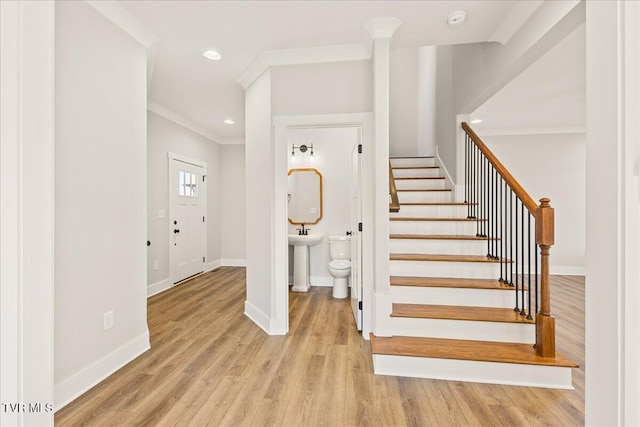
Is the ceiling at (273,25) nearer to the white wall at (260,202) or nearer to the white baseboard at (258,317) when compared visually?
the white wall at (260,202)

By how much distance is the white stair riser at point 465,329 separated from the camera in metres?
2.17

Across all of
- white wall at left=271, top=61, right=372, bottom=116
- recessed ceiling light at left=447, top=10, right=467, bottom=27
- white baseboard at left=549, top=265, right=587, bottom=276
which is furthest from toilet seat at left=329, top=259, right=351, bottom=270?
white baseboard at left=549, top=265, right=587, bottom=276

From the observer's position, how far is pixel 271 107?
2.81m

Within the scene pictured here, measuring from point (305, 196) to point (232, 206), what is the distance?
6.64 ft

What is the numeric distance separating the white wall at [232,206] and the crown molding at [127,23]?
322 centimetres

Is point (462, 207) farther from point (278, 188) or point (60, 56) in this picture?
point (60, 56)

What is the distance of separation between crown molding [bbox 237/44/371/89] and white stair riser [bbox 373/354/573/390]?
2.50 m

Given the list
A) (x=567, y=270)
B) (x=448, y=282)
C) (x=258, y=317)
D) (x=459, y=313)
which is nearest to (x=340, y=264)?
(x=258, y=317)

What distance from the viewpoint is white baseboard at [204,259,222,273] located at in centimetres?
540

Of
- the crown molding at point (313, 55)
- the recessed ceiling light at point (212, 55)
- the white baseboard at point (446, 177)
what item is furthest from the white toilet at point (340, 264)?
the recessed ceiling light at point (212, 55)

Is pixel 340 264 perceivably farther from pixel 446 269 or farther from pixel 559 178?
pixel 559 178

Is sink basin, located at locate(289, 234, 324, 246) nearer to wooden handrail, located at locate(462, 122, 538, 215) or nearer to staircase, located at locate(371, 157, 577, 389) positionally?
staircase, located at locate(371, 157, 577, 389)

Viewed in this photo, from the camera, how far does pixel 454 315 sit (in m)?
2.26

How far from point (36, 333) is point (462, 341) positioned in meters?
2.44
